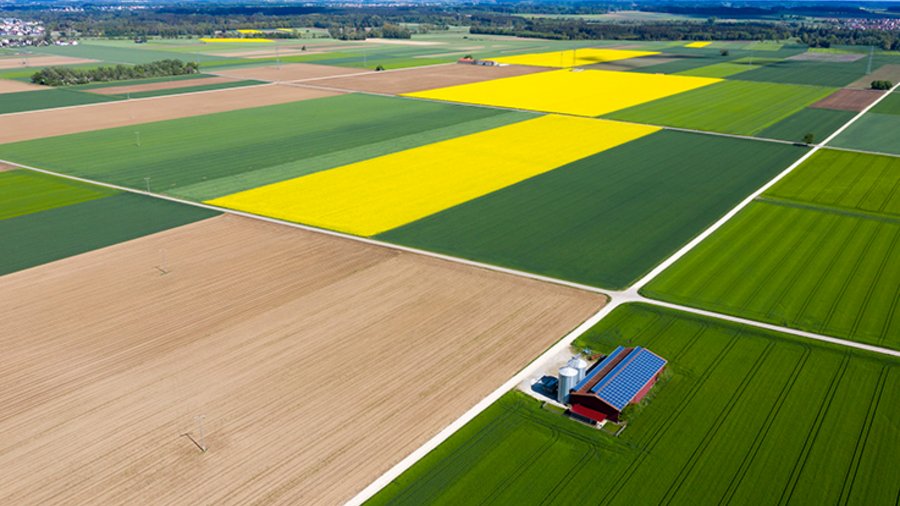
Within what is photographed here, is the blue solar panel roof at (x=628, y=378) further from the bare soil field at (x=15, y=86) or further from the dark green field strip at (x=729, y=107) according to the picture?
the bare soil field at (x=15, y=86)

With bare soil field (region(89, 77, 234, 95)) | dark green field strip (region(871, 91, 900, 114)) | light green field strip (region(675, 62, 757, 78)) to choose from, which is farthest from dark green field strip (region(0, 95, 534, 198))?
light green field strip (region(675, 62, 757, 78))

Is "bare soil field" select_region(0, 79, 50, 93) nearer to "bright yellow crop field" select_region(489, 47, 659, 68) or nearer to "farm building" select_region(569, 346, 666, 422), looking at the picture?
"bright yellow crop field" select_region(489, 47, 659, 68)

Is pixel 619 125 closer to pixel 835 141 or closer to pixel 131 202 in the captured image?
pixel 835 141

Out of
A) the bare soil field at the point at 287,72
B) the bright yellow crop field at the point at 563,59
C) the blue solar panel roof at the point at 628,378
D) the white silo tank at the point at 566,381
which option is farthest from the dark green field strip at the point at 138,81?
the blue solar panel roof at the point at 628,378

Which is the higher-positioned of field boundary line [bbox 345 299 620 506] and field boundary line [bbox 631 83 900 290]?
field boundary line [bbox 631 83 900 290]

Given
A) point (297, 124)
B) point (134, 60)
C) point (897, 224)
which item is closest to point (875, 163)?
point (897, 224)

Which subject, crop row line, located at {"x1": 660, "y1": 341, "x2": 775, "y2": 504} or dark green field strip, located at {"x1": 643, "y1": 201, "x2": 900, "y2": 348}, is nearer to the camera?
crop row line, located at {"x1": 660, "y1": 341, "x2": 775, "y2": 504}

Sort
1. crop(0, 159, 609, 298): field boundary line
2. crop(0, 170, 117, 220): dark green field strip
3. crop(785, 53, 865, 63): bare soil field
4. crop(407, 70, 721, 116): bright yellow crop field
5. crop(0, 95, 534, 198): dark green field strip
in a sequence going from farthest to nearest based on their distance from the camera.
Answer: crop(785, 53, 865, 63): bare soil field, crop(407, 70, 721, 116): bright yellow crop field, crop(0, 95, 534, 198): dark green field strip, crop(0, 170, 117, 220): dark green field strip, crop(0, 159, 609, 298): field boundary line
